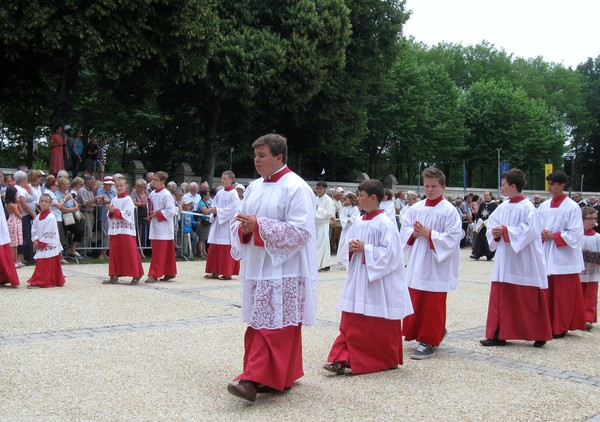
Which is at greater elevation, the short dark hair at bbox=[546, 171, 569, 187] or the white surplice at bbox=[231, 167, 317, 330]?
the short dark hair at bbox=[546, 171, 569, 187]

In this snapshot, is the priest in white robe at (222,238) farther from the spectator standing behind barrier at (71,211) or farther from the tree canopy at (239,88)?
the tree canopy at (239,88)

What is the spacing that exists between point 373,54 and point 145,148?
59.9 feet

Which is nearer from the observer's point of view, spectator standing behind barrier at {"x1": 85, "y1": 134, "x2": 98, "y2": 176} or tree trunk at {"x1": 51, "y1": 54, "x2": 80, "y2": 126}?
spectator standing behind barrier at {"x1": 85, "y1": 134, "x2": 98, "y2": 176}

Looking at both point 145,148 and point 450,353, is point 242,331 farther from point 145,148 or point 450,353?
point 145,148

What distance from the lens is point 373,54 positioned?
32.0m

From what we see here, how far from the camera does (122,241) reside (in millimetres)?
12031

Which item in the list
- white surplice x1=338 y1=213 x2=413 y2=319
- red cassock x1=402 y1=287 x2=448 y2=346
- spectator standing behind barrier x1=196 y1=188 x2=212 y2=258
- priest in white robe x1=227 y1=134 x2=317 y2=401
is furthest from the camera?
spectator standing behind barrier x1=196 y1=188 x2=212 y2=258

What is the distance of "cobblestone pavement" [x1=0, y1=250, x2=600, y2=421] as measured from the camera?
5117 mm

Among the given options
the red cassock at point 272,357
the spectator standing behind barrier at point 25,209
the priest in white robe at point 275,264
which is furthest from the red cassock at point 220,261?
the red cassock at point 272,357

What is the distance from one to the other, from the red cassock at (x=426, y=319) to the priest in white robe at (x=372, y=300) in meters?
0.69

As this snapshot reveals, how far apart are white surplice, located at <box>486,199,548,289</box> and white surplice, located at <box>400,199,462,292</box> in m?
0.70

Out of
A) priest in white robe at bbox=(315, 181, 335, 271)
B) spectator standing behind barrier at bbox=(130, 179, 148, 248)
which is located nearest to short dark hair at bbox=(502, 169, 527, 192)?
priest in white robe at bbox=(315, 181, 335, 271)

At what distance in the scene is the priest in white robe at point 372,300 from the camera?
637 cm

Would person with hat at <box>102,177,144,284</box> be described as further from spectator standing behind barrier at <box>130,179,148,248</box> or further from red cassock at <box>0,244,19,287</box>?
spectator standing behind barrier at <box>130,179,148,248</box>
